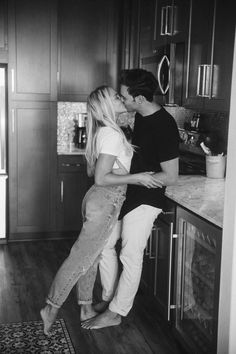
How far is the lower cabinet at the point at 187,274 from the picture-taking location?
7.85 ft

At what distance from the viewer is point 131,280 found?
9.47 ft

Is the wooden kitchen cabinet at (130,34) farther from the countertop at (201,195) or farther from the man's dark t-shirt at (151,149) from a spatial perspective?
the man's dark t-shirt at (151,149)

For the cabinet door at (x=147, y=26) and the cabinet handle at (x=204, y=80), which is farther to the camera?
the cabinet door at (x=147, y=26)

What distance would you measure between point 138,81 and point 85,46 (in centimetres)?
227

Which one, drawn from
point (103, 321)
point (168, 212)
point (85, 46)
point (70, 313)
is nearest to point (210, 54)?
point (168, 212)

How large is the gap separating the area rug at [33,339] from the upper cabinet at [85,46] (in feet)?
7.82

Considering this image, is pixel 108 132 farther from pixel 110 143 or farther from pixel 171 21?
pixel 171 21

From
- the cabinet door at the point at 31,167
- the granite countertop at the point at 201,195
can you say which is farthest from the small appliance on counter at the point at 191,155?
the cabinet door at the point at 31,167

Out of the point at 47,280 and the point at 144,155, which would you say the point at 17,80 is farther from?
the point at 144,155

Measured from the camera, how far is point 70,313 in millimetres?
3217

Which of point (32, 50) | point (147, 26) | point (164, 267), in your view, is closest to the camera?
point (164, 267)

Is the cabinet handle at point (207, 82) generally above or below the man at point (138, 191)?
above

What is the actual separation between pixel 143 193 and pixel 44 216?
7.24 ft

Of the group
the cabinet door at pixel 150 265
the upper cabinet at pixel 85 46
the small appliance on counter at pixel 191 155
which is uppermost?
the upper cabinet at pixel 85 46
